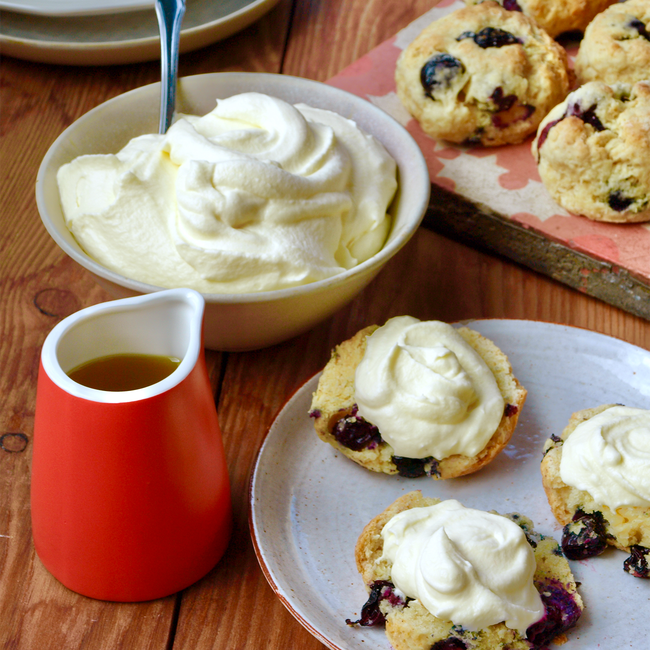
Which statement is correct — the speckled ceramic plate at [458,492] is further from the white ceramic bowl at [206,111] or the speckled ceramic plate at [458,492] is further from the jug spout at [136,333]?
the jug spout at [136,333]

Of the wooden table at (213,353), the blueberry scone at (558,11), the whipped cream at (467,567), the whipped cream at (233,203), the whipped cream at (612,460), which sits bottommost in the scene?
the wooden table at (213,353)

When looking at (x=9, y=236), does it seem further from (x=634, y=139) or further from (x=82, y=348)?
(x=634, y=139)

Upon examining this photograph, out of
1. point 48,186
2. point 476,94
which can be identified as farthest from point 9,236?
point 476,94

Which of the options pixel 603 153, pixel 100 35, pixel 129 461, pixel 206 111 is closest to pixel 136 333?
pixel 129 461

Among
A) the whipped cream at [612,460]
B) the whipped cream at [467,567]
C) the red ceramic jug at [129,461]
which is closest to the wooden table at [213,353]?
the red ceramic jug at [129,461]

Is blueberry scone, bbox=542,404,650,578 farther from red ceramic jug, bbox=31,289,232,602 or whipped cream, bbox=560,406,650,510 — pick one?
red ceramic jug, bbox=31,289,232,602
